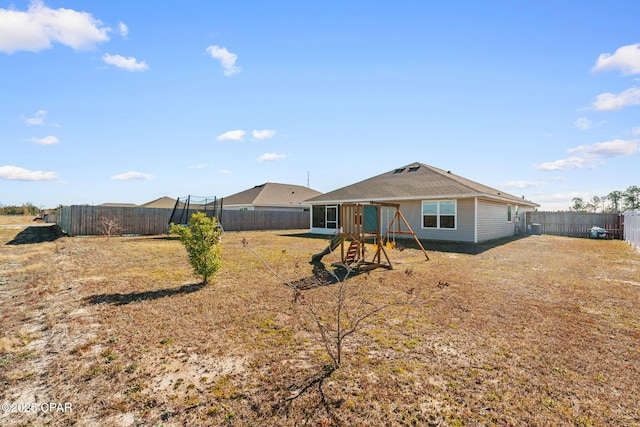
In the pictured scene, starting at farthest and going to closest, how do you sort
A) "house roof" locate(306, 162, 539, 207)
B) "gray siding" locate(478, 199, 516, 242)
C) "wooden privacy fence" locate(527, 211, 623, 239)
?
"wooden privacy fence" locate(527, 211, 623, 239) → "gray siding" locate(478, 199, 516, 242) → "house roof" locate(306, 162, 539, 207)

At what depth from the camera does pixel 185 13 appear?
8758 millimetres

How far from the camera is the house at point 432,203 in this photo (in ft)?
50.6

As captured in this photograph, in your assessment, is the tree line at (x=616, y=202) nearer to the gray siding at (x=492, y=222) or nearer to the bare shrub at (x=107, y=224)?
the gray siding at (x=492, y=222)

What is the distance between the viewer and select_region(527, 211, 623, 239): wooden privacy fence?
20.4 m

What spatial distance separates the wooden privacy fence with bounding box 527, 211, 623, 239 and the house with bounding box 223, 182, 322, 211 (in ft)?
63.2

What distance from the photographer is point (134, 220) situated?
20.2 m

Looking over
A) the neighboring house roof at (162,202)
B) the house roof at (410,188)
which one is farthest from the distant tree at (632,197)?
the neighboring house roof at (162,202)

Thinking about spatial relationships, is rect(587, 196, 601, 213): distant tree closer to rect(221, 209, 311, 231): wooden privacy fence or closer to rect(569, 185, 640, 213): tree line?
rect(569, 185, 640, 213): tree line

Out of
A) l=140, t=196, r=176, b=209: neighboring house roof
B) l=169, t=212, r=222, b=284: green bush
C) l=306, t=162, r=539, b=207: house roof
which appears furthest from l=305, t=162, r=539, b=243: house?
l=140, t=196, r=176, b=209: neighboring house roof

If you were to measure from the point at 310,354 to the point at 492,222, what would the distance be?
17329 mm

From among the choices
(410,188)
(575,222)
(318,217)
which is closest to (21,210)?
(318,217)

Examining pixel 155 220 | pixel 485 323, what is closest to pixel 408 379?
pixel 485 323

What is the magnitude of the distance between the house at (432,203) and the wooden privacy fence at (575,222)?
398cm

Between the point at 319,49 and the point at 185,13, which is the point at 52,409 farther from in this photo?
the point at 319,49
